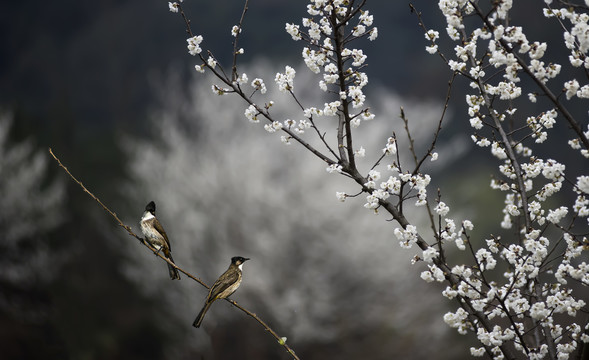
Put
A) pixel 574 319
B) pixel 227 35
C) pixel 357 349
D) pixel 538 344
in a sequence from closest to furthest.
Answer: pixel 538 344
pixel 574 319
pixel 357 349
pixel 227 35

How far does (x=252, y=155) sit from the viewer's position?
335 centimetres

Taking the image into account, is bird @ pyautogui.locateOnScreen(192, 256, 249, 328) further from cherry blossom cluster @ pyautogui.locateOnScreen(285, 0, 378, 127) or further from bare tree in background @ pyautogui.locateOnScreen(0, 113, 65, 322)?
bare tree in background @ pyautogui.locateOnScreen(0, 113, 65, 322)

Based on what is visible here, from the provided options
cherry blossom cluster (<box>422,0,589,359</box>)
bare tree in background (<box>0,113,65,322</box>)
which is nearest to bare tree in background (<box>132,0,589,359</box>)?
cherry blossom cluster (<box>422,0,589,359</box>)

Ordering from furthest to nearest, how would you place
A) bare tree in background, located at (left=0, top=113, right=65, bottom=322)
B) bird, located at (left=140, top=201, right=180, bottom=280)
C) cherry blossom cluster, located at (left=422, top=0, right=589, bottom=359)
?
A: 1. bare tree in background, located at (left=0, top=113, right=65, bottom=322)
2. bird, located at (left=140, top=201, right=180, bottom=280)
3. cherry blossom cluster, located at (left=422, top=0, right=589, bottom=359)

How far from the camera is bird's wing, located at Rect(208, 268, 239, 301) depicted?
1499 mm

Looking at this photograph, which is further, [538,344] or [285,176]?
[285,176]

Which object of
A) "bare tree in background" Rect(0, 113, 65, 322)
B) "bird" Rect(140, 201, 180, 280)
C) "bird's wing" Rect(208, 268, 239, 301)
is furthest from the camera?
"bare tree in background" Rect(0, 113, 65, 322)

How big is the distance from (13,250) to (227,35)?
6.54ft

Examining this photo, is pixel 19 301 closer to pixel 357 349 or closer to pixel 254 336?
pixel 254 336

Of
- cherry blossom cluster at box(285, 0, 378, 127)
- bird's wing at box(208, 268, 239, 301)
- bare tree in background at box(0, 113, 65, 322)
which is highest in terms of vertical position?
bare tree in background at box(0, 113, 65, 322)

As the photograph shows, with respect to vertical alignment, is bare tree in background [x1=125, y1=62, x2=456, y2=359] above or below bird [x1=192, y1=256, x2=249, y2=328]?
above

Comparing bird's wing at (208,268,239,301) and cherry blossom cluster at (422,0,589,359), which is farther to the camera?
bird's wing at (208,268,239,301)

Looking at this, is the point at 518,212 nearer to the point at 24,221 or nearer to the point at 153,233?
the point at 153,233

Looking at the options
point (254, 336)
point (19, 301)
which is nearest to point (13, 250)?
point (19, 301)
